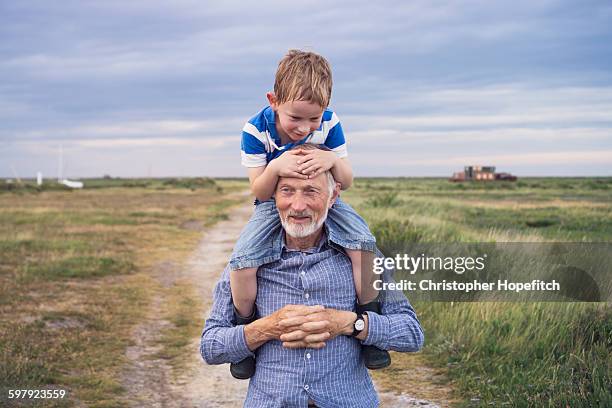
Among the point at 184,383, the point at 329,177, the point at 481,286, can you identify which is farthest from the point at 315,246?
the point at 481,286

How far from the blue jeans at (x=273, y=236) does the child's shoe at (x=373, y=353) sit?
0.27 metres

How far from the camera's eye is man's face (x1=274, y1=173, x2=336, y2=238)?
3057 millimetres

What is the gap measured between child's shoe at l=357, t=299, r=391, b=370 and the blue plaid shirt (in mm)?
38

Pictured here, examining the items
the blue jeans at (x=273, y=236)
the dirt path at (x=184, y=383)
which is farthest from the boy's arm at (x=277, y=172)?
the dirt path at (x=184, y=383)

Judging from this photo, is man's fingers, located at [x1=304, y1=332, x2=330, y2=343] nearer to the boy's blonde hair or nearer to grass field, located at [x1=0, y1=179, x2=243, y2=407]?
the boy's blonde hair

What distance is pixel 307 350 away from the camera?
3.07 m

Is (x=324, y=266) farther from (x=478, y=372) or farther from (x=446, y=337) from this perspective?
(x=446, y=337)

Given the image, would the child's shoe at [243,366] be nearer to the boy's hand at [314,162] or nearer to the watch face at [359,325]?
the watch face at [359,325]

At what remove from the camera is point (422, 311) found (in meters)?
8.80

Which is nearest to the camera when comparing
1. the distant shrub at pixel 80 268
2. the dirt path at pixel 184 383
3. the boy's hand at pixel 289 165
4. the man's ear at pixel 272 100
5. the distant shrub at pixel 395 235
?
the boy's hand at pixel 289 165

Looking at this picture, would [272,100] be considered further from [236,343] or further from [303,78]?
[236,343]

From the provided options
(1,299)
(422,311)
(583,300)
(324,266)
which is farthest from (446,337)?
(1,299)

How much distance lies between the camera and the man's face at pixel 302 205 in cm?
306

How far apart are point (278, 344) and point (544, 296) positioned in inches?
216
